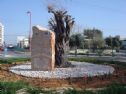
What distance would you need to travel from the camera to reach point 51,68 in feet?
65.4

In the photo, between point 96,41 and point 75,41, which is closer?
point 75,41

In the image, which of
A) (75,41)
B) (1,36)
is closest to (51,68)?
(75,41)

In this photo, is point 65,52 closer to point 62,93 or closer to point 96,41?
point 62,93

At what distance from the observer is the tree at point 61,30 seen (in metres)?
22.5

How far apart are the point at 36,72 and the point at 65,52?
4197mm

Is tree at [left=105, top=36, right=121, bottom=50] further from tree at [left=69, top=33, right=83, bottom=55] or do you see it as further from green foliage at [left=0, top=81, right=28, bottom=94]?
green foliage at [left=0, top=81, right=28, bottom=94]

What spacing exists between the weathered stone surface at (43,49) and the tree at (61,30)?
2.51 meters

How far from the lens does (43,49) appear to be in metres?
19.8

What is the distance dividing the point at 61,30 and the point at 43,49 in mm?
3449

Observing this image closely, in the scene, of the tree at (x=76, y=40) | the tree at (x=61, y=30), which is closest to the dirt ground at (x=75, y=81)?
the tree at (x=61, y=30)

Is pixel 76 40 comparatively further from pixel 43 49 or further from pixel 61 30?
pixel 43 49

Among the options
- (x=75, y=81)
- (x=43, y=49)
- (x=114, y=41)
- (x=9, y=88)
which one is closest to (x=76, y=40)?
(x=114, y=41)

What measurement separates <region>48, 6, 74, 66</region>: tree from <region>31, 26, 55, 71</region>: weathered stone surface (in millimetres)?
2509

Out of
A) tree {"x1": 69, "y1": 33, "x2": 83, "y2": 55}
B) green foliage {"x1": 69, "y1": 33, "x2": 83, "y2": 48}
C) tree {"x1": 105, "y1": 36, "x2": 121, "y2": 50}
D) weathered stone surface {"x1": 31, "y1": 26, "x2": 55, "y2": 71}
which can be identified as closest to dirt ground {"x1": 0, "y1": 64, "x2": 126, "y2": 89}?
weathered stone surface {"x1": 31, "y1": 26, "x2": 55, "y2": 71}
